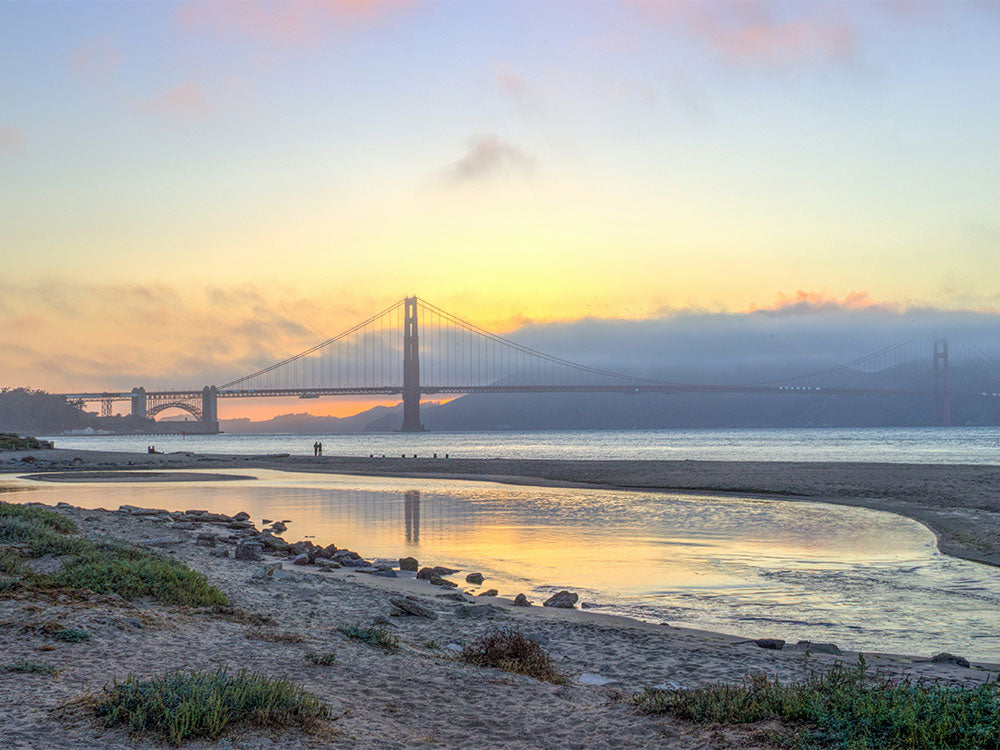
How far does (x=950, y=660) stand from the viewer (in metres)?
7.92

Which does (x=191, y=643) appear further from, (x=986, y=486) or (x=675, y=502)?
(x=986, y=486)

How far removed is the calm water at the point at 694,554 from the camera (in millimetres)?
10156

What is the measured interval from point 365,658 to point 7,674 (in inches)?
112

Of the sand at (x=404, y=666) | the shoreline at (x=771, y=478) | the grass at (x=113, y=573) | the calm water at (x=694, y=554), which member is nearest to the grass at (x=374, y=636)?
the sand at (x=404, y=666)

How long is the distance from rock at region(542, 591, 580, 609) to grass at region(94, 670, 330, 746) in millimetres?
5521

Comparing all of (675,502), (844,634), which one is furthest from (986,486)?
(844,634)

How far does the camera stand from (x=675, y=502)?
85.7ft

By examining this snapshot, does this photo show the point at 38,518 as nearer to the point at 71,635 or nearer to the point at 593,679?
the point at 71,635

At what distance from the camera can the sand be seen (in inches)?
218

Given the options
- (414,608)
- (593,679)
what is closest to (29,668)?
(414,608)

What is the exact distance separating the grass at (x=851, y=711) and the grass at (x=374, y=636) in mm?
2761

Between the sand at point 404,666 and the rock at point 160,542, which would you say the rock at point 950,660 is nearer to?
the sand at point 404,666

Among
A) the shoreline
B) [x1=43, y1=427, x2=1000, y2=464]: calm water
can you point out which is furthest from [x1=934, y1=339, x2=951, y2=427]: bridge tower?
the shoreline

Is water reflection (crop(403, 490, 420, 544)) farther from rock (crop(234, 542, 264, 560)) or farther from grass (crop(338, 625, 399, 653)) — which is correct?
grass (crop(338, 625, 399, 653))
